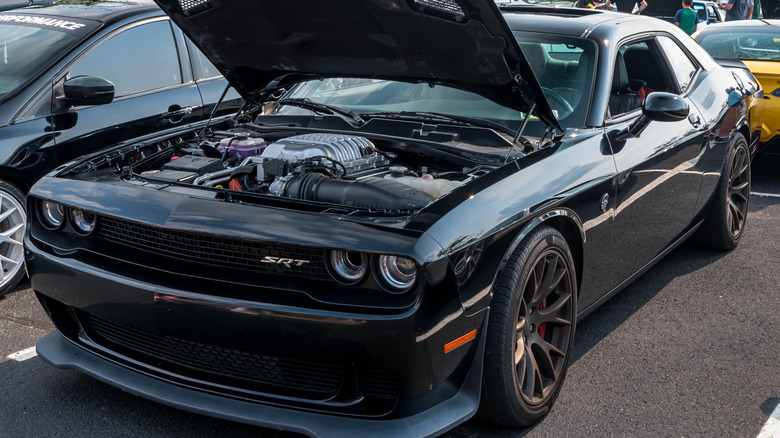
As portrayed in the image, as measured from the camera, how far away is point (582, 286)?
349 cm

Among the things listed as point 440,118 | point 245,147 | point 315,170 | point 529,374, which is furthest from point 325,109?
point 529,374

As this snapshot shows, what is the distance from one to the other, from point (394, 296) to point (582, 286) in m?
1.24

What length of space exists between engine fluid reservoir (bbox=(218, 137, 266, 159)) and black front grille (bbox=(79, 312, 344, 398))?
1.04m

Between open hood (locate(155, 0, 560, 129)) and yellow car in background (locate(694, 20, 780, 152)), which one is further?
yellow car in background (locate(694, 20, 780, 152))

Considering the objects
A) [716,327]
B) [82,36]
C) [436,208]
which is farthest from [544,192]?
[82,36]

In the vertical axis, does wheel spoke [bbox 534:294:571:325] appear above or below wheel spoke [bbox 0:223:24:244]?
below

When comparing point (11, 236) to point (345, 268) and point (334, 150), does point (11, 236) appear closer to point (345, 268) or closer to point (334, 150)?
point (334, 150)

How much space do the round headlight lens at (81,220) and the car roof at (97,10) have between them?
2.49m

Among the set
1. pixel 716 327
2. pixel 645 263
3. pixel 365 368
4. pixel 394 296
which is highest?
pixel 394 296

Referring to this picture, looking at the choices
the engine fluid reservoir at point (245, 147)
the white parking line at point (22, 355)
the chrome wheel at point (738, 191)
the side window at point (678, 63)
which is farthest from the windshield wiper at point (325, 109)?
the chrome wheel at point (738, 191)

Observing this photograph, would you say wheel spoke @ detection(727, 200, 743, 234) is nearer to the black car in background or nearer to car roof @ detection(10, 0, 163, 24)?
the black car in background

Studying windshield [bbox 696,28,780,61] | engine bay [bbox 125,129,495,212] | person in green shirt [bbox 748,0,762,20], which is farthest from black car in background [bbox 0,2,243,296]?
person in green shirt [bbox 748,0,762,20]

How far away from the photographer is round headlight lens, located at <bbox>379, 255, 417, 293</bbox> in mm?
2555

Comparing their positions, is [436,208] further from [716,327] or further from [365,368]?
[716,327]
